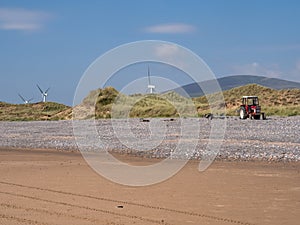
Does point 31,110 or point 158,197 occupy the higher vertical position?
point 31,110

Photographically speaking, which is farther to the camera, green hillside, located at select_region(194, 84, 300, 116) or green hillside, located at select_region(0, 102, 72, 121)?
green hillside, located at select_region(194, 84, 300, 116)

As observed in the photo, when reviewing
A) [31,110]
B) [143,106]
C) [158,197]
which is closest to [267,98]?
[143,106]

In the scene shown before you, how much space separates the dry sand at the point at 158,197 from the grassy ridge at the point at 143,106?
31.0 m

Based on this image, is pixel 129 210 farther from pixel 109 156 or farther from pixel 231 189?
pixel 109 156

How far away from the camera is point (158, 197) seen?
12031 millimetres

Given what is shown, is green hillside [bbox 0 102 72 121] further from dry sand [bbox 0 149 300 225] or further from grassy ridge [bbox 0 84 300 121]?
dry sand [bbox 0 149 300 225]

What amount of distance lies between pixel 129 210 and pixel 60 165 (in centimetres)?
874

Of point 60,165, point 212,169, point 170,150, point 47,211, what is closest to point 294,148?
point 170,150

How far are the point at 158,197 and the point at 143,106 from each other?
68.2 meters

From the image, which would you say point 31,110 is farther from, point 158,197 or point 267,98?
point 158,197

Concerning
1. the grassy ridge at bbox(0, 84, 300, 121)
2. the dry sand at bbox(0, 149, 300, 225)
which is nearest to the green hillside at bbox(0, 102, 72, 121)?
the grassy ridge at bbox(0, 84, 300, 121)

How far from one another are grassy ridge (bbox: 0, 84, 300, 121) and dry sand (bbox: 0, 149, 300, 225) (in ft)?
102

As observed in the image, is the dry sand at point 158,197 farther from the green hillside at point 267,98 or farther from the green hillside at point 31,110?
the green hillside at point 31,110

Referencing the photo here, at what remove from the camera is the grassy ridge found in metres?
67.1
